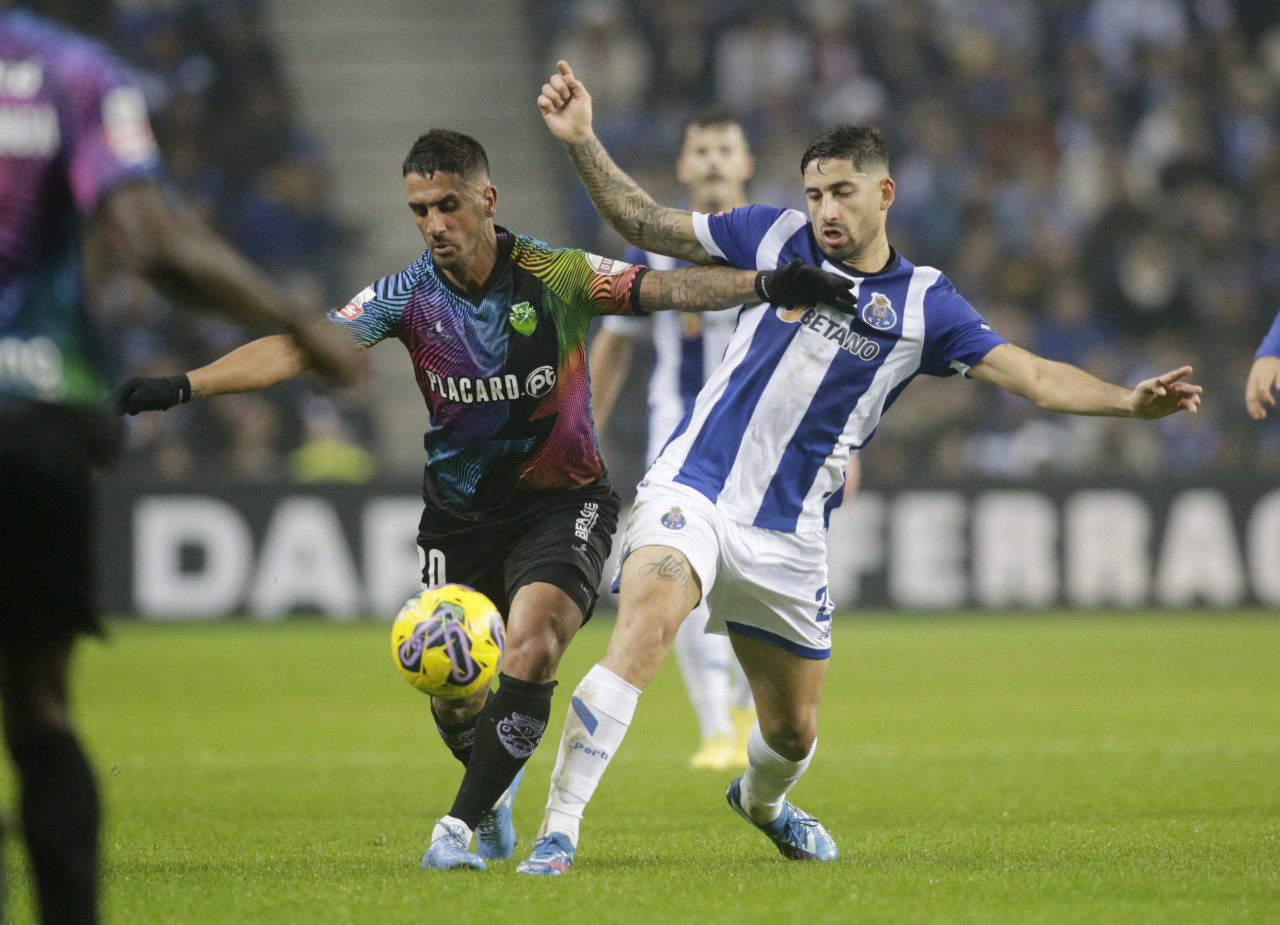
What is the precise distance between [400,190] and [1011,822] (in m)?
15.2

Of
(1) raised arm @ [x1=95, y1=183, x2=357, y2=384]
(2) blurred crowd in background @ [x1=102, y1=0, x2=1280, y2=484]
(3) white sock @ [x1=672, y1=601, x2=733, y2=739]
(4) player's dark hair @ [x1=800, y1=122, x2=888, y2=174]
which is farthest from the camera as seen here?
(2) blurred crowd in background @ [x1=102, y1=0, x2=1280, y2=484]

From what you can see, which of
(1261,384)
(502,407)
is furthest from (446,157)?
(1261,384)

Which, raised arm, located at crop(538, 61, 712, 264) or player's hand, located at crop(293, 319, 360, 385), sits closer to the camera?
player's hand, located at crop(293, 319, 360, 385)

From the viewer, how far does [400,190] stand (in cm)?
2000

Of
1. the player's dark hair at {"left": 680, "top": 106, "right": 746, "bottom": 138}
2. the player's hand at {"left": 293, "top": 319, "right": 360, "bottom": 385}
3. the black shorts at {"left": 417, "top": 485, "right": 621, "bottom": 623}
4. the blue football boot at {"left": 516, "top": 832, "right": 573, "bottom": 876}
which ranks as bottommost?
the blue football boot at {"left": 516, "top": 832, "right": 573, "bottom": 876}

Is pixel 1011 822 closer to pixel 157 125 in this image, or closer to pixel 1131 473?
pixel 1131 473

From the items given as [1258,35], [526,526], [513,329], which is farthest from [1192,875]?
[1258,35]

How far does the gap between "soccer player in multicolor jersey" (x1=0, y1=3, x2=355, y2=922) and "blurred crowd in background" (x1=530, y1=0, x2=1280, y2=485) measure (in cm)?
1381

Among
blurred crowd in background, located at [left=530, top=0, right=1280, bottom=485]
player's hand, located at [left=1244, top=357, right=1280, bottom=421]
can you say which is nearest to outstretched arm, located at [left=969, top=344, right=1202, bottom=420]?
player's hand, located at [left=1244, top=357, right=1280, bottom=421]

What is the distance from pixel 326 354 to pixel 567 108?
2364mm

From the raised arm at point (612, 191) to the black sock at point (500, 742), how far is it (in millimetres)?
1535

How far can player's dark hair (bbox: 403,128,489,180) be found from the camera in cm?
527

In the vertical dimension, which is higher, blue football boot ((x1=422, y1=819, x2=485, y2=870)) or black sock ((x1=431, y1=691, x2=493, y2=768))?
black sock ((x1=431, y1=691, x2=493, y2=768))

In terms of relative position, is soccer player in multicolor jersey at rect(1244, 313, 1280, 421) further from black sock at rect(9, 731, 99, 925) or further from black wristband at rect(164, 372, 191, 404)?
black sock at rect(9, 731, 99, 925)
